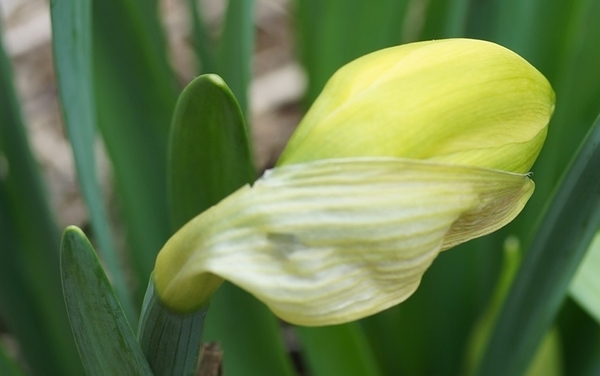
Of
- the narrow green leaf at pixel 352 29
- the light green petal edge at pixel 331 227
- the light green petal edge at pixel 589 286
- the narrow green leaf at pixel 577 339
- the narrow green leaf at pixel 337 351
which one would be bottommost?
the narrow green leaf at pixel 577 339

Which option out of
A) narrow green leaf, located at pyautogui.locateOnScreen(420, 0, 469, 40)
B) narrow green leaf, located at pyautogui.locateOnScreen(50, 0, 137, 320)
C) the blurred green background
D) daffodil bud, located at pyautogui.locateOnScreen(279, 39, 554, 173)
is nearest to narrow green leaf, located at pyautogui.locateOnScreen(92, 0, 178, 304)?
the blurred green background

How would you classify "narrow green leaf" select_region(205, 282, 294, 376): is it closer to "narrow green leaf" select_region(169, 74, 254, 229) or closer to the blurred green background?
the blurred green background

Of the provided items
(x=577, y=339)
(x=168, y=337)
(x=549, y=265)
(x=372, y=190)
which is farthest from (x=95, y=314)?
(x=577, y=339)

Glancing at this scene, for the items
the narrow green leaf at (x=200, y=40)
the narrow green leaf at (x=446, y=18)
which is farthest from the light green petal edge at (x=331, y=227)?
the narrow green leaf at (x=200, y=40)

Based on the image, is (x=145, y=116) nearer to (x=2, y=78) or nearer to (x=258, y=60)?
(x=2, y=78)

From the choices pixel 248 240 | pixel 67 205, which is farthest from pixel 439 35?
pixel 67 205

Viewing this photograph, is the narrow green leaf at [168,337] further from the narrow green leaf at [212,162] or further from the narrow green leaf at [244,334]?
the narrow green leaf at [244,334]

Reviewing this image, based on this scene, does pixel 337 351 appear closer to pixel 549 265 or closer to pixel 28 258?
pixel 549 265
